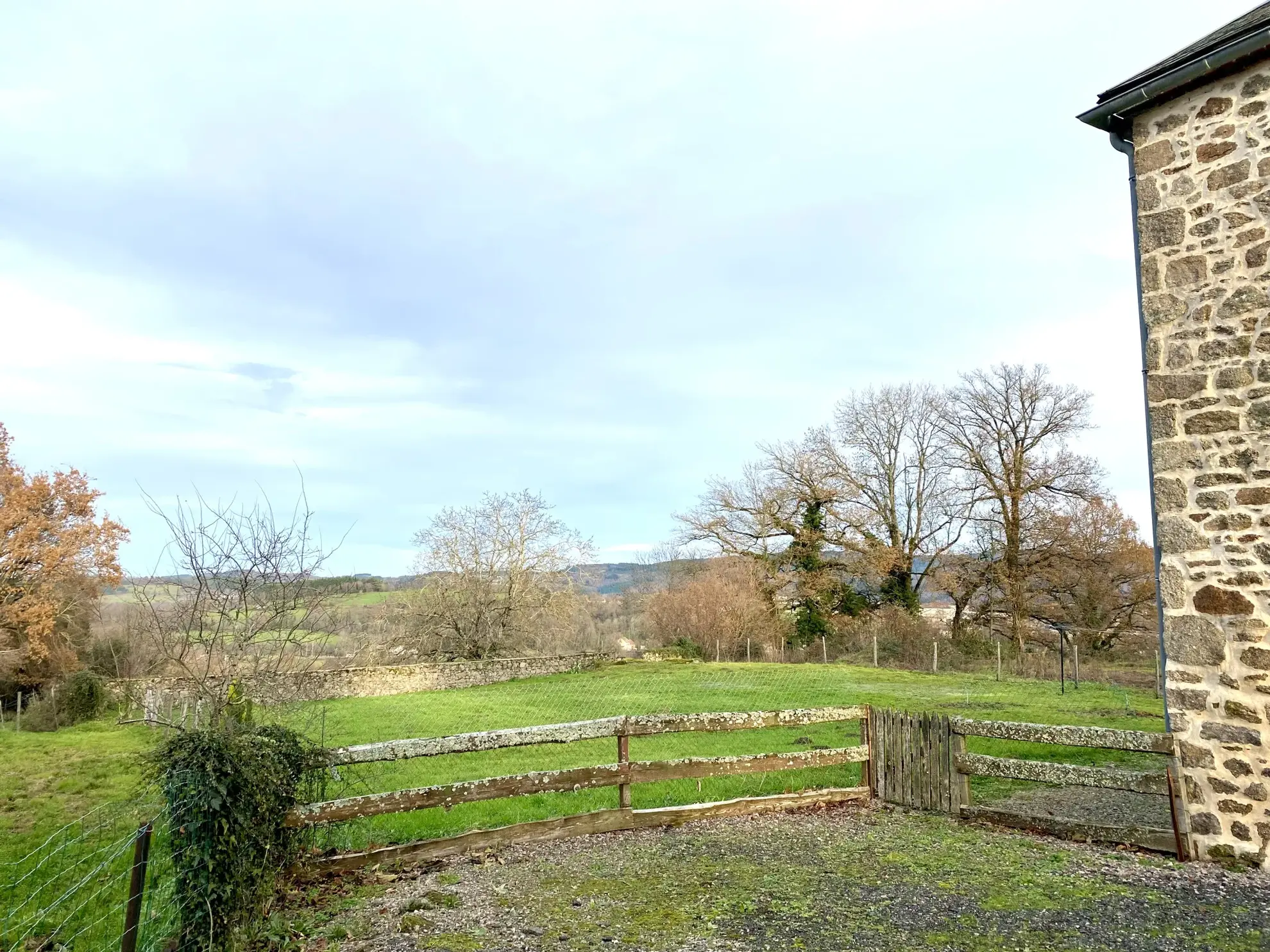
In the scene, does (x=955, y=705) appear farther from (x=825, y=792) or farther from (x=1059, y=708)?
(x=825, y=792)

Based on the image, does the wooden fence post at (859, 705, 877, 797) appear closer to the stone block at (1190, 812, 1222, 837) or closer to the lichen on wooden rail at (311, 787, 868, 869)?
the lichen on wooden rail at (311, 787, 868, 869)

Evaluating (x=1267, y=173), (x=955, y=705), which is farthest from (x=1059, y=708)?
(x=1267, y=173)

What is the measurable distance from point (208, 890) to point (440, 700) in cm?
2244

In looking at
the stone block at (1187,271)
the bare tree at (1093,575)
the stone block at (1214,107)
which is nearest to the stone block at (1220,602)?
the stone block at (1187,271)

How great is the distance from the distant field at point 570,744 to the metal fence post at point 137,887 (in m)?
1.06

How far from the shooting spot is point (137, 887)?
12.5 feet

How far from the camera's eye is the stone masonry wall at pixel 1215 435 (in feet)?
19.5

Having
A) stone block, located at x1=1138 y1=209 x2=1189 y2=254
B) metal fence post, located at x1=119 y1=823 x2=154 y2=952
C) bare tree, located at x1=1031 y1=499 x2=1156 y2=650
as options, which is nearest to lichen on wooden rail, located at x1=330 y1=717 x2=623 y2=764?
metal fence post, located at x1=119 y1=823 x2=154 y2=952

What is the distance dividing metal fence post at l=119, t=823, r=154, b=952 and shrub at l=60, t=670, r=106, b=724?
2408cm

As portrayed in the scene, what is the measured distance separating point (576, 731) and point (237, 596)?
12.0 ft

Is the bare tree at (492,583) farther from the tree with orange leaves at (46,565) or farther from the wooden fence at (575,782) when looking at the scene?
the wooden fence at (575,782)

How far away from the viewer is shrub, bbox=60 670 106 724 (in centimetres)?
2312

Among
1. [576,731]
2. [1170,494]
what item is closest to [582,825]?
[576,731]

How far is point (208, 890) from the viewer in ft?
13.7
